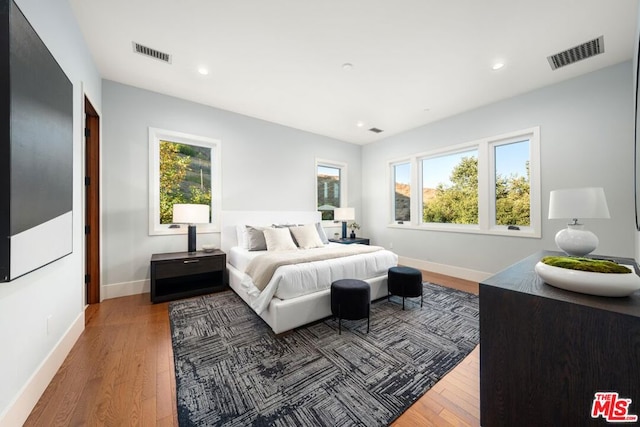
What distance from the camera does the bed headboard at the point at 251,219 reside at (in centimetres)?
405

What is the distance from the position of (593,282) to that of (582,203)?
118 centimetres

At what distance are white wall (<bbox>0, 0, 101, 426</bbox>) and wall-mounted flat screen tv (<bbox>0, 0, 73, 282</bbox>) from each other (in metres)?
0.19

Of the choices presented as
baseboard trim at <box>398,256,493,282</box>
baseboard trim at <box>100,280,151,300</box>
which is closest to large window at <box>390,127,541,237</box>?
baseboard trim at <box>398,256,493,282</box>

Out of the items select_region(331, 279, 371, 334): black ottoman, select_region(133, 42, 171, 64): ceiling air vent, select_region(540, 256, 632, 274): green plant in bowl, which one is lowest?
select_region(331, 279, 371, 334): black ottoman

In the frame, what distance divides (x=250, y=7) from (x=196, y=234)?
307 centimetres

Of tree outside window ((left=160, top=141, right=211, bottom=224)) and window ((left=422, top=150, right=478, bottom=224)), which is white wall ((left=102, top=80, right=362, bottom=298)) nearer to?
tree outside window ((left=160, top=141, right=211, bottom=224))

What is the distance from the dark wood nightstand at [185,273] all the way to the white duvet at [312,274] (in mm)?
554

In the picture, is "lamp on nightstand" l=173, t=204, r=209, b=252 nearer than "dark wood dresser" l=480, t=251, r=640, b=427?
No

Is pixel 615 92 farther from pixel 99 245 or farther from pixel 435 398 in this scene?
pixel 99 245

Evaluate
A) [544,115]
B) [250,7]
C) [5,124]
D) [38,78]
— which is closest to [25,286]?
[5,124]

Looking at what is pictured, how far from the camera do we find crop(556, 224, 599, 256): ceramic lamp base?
1760 millimetres

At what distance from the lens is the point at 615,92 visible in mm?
2854

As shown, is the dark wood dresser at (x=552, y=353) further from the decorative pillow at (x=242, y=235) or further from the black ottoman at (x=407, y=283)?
the decorative pillow at (x=242, y=235)

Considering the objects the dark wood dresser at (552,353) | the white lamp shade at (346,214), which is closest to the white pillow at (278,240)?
the white lamp shade at (346,214)
